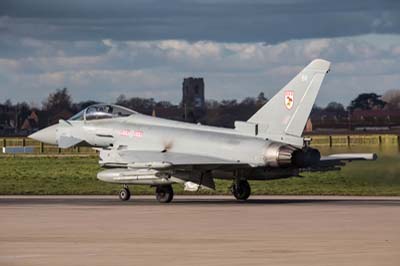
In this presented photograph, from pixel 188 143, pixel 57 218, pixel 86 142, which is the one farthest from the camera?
pixel 86 142

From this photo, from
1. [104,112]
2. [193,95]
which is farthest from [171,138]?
[193,95]

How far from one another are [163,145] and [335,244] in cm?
1710

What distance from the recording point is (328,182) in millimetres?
52250

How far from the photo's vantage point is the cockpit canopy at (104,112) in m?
41.8

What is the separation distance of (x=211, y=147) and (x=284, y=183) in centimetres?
1493

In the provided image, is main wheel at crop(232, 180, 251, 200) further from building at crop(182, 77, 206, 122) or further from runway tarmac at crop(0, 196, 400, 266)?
building at crop(182, 77, 206, 122)

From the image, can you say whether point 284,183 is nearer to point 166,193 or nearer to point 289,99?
point 166,193

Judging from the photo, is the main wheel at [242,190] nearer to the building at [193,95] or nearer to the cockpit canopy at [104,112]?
the cockpit canopy at [104,112]

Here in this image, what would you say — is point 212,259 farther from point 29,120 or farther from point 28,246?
point 29,120

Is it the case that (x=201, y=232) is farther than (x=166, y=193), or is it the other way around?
(x=166, y=193)

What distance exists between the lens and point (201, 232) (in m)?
26.6

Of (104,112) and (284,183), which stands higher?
(104,112)

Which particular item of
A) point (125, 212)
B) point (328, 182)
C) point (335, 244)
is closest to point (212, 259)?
point (335, 244)

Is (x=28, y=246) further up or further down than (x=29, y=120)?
further down
